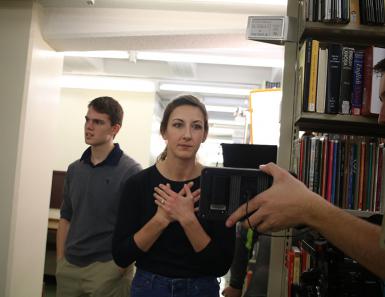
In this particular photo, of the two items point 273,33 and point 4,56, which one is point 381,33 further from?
point 4,56

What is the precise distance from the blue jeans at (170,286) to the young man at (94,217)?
0.65 m

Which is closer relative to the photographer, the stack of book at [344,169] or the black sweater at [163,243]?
the black sweater at [163,243]

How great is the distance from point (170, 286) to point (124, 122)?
4.48m

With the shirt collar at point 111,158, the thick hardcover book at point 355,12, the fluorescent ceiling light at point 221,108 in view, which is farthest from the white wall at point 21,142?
the fluorescent ceiling light at point 221,108

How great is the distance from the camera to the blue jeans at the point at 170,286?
48.8 inches

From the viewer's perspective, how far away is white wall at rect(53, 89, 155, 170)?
218 inches

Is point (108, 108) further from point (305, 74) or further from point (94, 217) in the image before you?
point (305, 74)

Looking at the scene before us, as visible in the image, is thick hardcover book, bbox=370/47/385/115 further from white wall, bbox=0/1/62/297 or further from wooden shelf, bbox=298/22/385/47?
white wall, bbox=0/1/62/297


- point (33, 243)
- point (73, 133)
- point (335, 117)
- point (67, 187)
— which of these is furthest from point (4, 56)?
point (73, 133)

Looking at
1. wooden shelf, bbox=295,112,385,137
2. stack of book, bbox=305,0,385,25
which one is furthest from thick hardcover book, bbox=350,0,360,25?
wooden shelf, bbox=295,112,385,137

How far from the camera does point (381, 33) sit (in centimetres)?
139

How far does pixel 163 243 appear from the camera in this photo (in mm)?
1274

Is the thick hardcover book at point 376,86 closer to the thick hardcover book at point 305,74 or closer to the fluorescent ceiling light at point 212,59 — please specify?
the thick hardcover book at point 305,74

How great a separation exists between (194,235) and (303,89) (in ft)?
2.15
